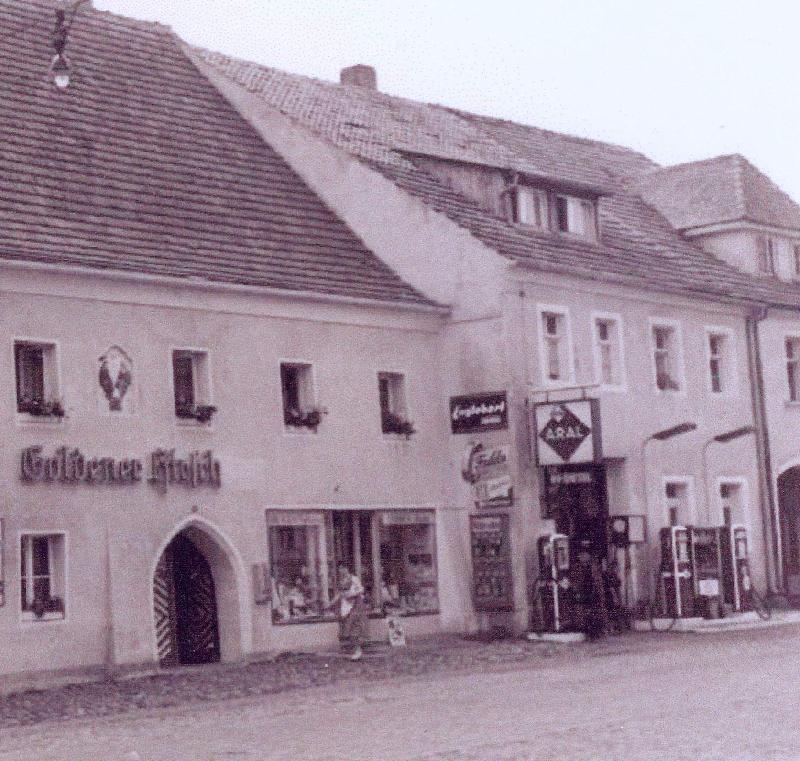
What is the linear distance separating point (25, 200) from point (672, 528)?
1459 centimetres

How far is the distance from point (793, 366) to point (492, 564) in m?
13.1

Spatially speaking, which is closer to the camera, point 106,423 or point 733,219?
point 106,423

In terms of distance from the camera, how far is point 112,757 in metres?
18.2

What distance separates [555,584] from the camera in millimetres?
35031

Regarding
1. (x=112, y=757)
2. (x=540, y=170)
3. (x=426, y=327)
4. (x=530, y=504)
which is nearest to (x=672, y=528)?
(x=530, y=504)

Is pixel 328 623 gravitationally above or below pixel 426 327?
below

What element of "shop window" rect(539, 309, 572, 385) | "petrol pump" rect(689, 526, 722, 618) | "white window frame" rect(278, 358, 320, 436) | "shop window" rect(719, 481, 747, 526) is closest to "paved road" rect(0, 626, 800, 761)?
"white window frame" rect(278, 358, 320, 436)

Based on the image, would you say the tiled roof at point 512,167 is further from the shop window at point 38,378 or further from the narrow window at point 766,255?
the shop window at point 38,378

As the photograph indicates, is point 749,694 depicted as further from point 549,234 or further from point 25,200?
point 549,234

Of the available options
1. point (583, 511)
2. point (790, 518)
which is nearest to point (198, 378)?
point (583, 511)

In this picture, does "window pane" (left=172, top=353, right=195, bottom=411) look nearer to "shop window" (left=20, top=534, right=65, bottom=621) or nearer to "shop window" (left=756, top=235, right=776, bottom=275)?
"shop window" (left=20, top=534, right=65, bottom=621)

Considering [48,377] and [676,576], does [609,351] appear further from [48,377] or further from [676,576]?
[48,377]

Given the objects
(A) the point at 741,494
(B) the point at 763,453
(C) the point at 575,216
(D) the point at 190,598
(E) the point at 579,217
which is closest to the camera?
(D) the point at 190,598

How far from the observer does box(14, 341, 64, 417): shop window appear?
Result: 29000mm
